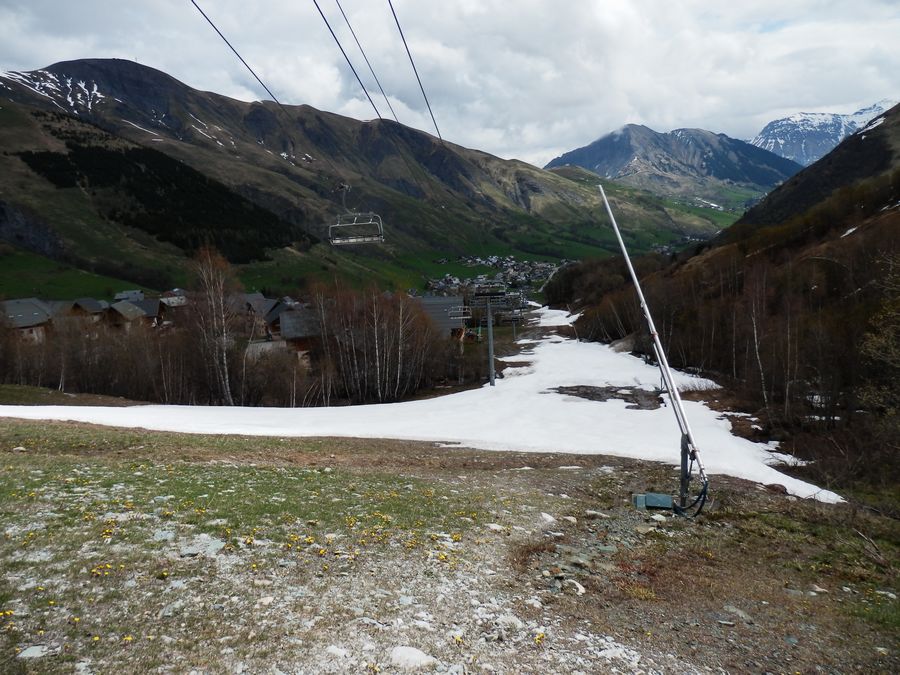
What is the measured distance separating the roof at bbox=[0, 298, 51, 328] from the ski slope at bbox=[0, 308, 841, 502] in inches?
2850

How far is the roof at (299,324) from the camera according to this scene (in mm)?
65312

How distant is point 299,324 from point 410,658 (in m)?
69.8

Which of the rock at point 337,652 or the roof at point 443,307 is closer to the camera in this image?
the rock at point 337,652

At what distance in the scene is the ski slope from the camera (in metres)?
28.5

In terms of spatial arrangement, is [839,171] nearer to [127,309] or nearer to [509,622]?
[509,622]

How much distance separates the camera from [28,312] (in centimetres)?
9288

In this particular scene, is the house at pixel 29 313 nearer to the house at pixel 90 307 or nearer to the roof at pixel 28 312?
the roof at pixel 28 312

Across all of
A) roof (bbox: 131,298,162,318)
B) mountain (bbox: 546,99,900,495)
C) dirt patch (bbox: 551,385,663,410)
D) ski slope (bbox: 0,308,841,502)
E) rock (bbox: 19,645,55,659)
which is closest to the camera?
rock (bbox: 19,645,55,659)

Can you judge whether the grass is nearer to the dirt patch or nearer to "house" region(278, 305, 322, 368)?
the dirt patch

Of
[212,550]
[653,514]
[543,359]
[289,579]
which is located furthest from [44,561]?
[543,359]

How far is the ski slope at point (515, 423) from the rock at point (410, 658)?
2122 cm

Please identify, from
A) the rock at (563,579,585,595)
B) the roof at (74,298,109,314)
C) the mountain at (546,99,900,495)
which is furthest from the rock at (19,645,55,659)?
the roof at (74,298,109,314)

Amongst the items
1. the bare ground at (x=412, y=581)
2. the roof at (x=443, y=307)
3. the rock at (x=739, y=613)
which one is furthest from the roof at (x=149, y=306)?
the rock at (x=739, y=613)

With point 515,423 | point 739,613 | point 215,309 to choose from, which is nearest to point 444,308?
point 215,309
